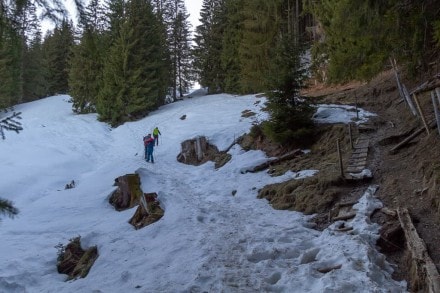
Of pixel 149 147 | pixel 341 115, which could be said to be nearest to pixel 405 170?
pixel 341 115

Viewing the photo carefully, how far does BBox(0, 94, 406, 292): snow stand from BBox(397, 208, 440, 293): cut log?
0.36m

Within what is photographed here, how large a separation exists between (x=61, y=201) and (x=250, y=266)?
1218 centimetres

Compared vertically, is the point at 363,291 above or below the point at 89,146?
below

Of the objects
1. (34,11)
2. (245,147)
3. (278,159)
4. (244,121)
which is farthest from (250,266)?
(244,121)

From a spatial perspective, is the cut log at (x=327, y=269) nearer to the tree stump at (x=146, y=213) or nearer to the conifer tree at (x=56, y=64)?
the tree stump at (x=146, y=213)

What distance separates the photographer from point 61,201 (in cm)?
1659

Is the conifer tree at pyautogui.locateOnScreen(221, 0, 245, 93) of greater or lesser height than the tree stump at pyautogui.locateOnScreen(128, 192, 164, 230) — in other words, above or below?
above

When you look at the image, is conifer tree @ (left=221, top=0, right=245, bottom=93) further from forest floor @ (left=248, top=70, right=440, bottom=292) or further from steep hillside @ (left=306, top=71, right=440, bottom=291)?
forest floor @ (left=248, top=70, right=440, bottom=292)

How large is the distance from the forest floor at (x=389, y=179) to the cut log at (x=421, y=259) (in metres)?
0.15

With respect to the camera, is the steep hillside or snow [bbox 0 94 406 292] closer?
snow [bbox 0 94 406 292]

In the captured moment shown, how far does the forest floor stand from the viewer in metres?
6.63

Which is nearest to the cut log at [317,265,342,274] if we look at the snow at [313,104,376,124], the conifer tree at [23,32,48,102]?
the snow at [313,104,376,124]

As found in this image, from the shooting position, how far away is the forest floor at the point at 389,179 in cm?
663

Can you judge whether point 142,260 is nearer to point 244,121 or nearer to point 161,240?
point 161,240
